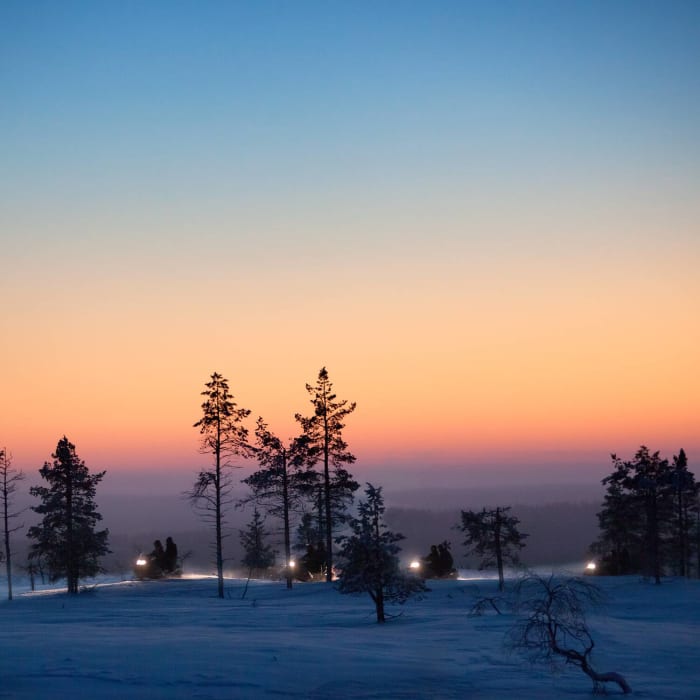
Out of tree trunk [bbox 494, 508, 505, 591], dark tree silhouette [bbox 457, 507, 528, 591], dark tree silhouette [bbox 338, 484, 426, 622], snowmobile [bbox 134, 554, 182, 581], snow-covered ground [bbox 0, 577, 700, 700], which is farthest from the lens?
snowmobile [bbox 134, 554, 182, 581]

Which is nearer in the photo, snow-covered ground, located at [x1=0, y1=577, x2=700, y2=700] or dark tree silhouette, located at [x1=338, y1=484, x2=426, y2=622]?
snow-covered ground, located at [x1=0, y1=577, x2=700, y2=700]

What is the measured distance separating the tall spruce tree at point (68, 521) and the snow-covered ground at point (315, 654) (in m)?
10.0

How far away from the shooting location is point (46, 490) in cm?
5072

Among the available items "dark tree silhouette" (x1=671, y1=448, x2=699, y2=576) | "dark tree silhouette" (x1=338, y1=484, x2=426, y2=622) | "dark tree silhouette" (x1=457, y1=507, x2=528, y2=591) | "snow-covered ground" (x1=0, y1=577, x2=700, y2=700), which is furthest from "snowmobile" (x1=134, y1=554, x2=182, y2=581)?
"dark tree silhouette" (x1=671, y1=448, x2=699, y2=576)

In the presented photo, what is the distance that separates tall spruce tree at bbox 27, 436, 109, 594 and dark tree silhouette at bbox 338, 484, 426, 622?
23986 mm

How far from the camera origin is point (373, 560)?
32.6m

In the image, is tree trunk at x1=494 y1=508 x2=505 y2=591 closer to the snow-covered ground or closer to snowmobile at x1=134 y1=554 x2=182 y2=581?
the snow-covered ground

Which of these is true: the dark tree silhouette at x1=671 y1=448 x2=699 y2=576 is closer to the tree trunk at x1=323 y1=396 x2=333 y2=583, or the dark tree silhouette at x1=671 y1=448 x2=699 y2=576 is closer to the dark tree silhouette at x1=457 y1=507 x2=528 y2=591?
the dark tree silhouette at x1=457 y1=507 x2=528 y2=591

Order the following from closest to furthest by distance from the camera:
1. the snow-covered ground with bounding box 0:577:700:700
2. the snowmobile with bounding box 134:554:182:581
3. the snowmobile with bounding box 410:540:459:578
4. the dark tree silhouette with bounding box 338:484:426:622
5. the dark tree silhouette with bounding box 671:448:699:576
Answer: the snow-covered ground with bounding box 0:577:700:700, the dark tree silhouette with bounding box 338:484:426:622, the dark tree silhouette with bounding box 671:448:699:576, the snowmobile with bounding box 134:554:182:581, the snowmobile with bounding box 410:540:459:578

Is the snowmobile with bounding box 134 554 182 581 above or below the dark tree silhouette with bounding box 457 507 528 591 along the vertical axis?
below

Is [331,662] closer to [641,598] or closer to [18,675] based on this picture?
[18,675]

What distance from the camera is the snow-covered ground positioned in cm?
1812

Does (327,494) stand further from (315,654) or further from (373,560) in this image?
(315,654)

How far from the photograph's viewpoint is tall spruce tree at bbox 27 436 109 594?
50.0 meters
